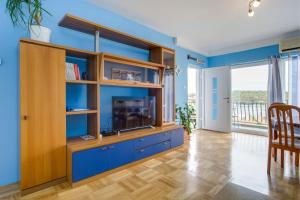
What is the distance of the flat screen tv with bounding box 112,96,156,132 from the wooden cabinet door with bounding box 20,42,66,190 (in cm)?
80

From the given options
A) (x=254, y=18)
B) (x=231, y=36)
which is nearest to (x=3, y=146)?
(x=254, y=18)

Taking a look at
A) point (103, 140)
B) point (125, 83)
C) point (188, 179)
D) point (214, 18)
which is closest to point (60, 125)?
point (103, 140)

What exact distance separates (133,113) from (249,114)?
13.3 ft

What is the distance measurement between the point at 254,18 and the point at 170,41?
1711 millimetres

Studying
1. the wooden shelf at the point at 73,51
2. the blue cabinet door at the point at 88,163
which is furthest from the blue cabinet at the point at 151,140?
the wooden shelf at the point at 73,51

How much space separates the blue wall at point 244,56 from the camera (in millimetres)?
4082

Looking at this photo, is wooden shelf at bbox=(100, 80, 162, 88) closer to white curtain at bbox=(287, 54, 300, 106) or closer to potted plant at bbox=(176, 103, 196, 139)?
potted plant at bbox=(176, 103, 196, 139)

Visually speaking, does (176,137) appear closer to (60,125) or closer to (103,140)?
(103,140)

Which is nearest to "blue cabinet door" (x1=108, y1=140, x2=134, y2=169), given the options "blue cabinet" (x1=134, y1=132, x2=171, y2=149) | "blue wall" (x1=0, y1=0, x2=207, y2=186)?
"blue cabinet" (x1=134, y1=132, x2=171, y2=149)

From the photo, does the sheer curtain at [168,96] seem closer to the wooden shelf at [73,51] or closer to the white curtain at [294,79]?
the wooden shelf at [73,51]

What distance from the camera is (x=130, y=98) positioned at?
2.72 meters

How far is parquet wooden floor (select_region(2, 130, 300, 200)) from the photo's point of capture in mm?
1731

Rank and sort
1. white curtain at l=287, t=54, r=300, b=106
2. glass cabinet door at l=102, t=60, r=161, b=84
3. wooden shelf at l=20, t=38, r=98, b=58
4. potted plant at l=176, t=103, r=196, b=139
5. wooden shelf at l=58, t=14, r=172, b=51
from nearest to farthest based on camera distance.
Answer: wooden shelf at l=20, t=38, r=98, b=58 → wooden shelf at l=58, t=14, r=172, b=51 → glass cabinet door at l=102, t=60, r=161, b=84 → white curtain at l=287, t=54, r=300, b=106 → potted plant at l=176, t=103, r=196, b=139

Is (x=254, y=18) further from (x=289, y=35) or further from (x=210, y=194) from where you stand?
(x=210, y=194)
